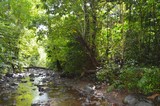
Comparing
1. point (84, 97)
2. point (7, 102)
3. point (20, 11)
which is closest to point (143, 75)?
point (84, 97)

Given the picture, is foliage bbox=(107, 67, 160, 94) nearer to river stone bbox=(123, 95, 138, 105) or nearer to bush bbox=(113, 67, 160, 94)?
bush bbox=(113, 67, 160, 94)

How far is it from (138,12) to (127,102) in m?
5.00

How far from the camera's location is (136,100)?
816cm

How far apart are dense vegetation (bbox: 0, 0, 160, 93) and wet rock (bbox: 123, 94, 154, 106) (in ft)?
1.06

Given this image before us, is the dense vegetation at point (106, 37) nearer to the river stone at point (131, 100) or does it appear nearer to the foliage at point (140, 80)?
the foliage at point (140, 80)

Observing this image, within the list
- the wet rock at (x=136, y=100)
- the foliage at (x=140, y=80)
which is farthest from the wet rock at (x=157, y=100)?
the foliage at (x=140, y=80)

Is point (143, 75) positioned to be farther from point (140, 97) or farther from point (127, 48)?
point (127, 48)

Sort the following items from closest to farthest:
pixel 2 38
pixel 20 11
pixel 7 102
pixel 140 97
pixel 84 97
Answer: pixel 140 97
pixel 7 102
pixel 84 97
pixel 2 38
pixel 20 11

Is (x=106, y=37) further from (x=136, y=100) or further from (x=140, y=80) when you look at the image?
(x=136, y=100)

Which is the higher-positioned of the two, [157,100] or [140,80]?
[140,80]

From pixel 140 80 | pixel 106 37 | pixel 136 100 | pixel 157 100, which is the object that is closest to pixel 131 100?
pixel 136 100

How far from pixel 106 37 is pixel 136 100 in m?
7.22

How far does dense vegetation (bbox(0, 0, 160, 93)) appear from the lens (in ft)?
32.6

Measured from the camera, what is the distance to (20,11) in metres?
26.7
